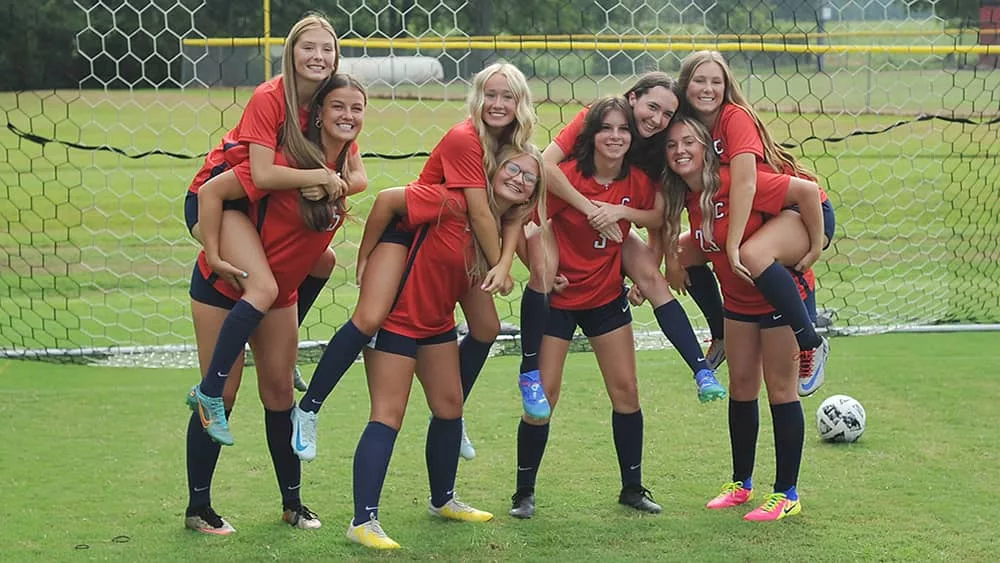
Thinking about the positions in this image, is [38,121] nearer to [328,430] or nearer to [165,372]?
[165,372]

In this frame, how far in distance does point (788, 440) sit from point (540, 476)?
1.11m

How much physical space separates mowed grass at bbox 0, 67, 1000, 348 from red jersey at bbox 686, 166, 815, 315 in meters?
1.75

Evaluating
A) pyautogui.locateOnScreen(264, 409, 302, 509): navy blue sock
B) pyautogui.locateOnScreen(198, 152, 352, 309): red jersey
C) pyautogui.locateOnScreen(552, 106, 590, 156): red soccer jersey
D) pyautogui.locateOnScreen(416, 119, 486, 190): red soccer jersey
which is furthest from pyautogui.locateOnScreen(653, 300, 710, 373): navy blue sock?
pyautogui.locateOnScreen(264, 409, 302, 509): navy blue sock

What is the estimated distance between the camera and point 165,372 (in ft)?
25.1

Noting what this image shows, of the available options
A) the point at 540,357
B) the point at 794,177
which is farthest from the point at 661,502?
the point at 794,177

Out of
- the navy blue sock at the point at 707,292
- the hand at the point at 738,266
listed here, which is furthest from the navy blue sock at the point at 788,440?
the hand at the point at 738,266

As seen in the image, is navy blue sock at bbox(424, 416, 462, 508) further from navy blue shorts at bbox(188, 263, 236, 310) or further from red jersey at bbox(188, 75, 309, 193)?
red jersey at bbox(188, 75, 309, 193)

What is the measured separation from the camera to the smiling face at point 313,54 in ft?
14.6

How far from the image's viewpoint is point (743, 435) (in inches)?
206

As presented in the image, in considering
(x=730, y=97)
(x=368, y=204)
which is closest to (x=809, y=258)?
(x=730, y=97)

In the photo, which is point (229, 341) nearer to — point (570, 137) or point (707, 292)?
point (570, 137)

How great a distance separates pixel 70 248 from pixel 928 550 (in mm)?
9689

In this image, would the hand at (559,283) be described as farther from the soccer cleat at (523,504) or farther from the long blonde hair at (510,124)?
the soccer cleat at (523,504)

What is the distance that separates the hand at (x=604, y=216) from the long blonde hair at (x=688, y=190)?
0.21 meters
